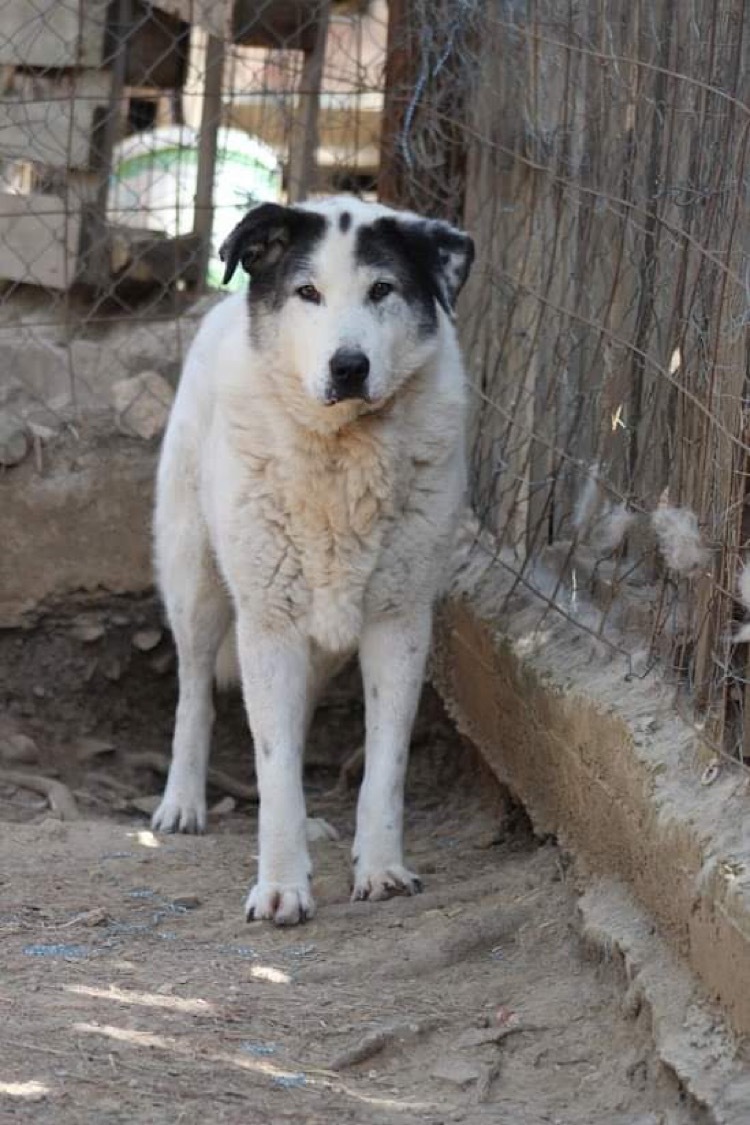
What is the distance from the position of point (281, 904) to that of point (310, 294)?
4.73 feet

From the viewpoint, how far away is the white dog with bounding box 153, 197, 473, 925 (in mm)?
4086

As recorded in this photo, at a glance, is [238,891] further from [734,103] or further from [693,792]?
[734,103]

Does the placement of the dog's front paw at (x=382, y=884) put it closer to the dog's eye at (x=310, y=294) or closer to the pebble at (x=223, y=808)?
the pebble at (x=223, y=808)

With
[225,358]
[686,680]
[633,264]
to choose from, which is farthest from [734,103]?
[225,358]

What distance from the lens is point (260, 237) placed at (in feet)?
13.7

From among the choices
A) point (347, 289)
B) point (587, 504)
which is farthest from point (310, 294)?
point (587, 504)

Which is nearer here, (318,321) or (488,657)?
(318,321)

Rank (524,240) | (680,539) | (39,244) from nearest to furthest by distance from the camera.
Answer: (680,539), (524,240), (39,244)

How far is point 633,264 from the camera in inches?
153

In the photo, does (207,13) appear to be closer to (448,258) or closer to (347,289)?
(448,258)

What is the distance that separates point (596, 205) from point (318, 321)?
730 millimetres

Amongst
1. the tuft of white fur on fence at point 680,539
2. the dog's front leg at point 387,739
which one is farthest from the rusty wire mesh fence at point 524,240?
the dog's front leg at point 387,739

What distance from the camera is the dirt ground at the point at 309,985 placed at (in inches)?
111

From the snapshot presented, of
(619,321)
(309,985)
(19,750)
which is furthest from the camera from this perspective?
(19,750)
